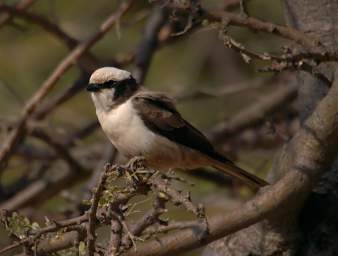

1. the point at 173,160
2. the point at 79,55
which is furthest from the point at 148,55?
the point at 173,160

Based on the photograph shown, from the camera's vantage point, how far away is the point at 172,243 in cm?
339

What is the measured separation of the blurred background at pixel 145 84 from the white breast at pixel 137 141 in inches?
19.8

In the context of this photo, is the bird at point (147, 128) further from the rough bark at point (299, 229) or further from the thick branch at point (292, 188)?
the thick branch at point (292, 188)

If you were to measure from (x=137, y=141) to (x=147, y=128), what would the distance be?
0.17 m

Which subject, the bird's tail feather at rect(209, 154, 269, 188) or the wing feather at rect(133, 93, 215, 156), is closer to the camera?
the bird's tail feather at rect(209, 154, 269, 188)

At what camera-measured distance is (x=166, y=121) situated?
5328 mm

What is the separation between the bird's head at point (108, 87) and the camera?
17.2 ft

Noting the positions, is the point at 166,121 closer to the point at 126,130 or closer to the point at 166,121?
the point at 166,121

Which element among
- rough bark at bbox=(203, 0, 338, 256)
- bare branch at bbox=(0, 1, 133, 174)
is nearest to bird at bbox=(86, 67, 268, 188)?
bare branch at bbox=(0, 1, 133, 174)

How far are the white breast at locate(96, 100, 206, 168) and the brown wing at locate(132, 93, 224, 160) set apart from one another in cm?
4

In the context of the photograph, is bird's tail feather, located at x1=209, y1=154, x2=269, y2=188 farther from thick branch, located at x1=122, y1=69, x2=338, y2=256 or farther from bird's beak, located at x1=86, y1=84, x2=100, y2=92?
thick branch, located at x1=122, y1=69, x2=338, y2=256

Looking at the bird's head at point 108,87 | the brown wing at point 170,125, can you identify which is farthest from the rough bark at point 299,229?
the bird's head at point 108,87

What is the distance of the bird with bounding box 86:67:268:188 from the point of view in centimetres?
510

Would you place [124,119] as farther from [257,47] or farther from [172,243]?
[257,47]
